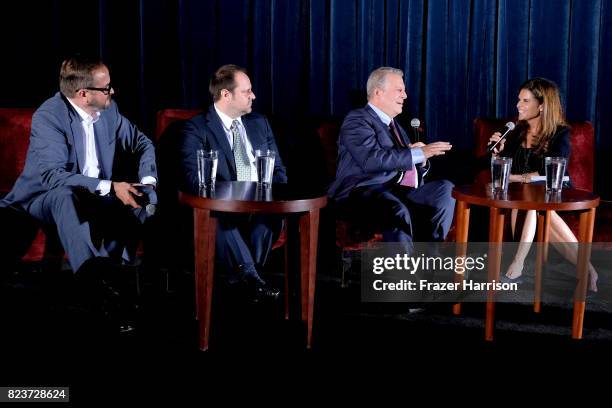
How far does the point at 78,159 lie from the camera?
2.83m

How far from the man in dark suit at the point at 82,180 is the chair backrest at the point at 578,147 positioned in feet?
5.81

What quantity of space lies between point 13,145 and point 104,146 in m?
0.65

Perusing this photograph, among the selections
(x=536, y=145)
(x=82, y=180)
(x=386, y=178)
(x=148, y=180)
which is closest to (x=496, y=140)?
(x=536, y=145)

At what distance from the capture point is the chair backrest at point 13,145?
327 cm

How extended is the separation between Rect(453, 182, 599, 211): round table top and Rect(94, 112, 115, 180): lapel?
148 cm

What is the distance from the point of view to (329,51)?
3801mm

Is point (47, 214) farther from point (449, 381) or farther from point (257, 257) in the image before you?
point (449, 381)

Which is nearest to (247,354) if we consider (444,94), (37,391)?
(37,391)

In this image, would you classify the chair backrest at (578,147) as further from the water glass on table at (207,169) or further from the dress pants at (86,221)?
the dress pants at (86,221)

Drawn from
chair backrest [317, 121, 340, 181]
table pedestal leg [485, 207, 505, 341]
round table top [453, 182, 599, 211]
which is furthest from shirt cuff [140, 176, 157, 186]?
table pedestal leg [485, 207, 505, 341]

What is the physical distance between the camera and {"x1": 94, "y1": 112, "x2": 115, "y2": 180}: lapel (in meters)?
2.91

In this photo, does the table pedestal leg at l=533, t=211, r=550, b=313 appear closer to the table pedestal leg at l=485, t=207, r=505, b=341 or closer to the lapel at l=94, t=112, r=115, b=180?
the table pedestal leg at l=485, t=207, r=505, b=341

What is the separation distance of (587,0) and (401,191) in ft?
5.44

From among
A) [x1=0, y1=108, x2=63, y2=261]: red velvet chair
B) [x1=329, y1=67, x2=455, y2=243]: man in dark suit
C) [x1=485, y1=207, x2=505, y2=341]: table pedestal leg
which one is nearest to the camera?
[x1=485, y1=207, x2=505, y2=341]: table pedestal leg
